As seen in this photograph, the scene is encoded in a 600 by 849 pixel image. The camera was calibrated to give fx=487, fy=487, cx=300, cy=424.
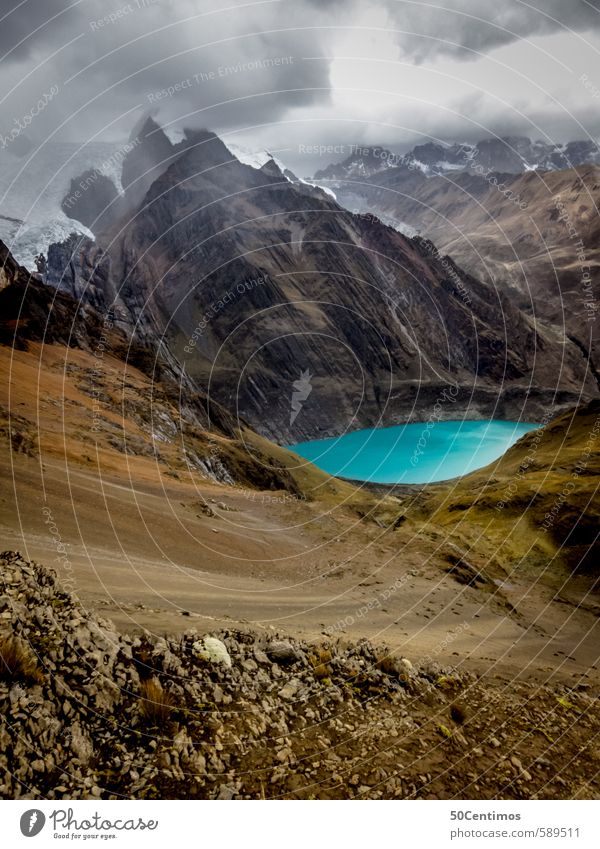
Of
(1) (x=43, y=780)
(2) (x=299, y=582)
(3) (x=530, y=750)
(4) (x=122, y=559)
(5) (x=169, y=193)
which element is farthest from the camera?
(5) (x=169, y=193)

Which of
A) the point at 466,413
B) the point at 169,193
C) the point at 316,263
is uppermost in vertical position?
the point at 169,193

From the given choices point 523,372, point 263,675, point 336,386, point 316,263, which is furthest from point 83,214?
point 263,675

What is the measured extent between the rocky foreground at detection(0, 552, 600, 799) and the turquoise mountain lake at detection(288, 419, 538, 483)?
77092 mm

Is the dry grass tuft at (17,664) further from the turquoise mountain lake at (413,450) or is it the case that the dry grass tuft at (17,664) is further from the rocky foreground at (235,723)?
the turquoise mountain lake at (413,450)

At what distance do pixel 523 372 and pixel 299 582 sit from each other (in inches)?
7666

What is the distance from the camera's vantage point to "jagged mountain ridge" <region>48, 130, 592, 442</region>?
140500 mm

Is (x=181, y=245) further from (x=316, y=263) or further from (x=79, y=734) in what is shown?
(x=79, y=734)

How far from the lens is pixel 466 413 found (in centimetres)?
15750

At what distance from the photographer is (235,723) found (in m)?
7.31

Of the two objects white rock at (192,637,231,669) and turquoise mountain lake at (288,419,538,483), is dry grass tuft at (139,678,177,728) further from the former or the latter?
turquoise mountain lake at (288,419,538,483)

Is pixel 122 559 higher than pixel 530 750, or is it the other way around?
pixel 122 559

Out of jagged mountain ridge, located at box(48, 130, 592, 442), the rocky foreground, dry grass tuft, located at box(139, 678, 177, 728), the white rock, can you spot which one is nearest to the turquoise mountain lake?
jagged mountain ridge, located at box(48, 130, 592, 442)

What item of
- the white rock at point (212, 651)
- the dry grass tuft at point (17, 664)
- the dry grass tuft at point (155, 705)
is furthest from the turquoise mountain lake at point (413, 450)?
the dry grass tuft at point (17, 664)

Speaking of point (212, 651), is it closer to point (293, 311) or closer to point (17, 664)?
point (17, 664)
